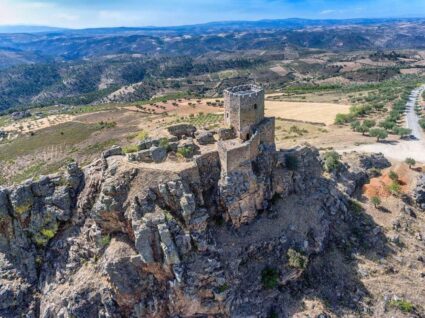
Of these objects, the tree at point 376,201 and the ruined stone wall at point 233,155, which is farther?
the tree at point 376,201

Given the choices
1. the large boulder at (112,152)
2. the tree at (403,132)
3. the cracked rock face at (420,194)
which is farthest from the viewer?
the tree at (403,132)

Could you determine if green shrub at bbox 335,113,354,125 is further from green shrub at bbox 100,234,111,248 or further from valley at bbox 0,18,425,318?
green shrub at bbox 100,234,111,248

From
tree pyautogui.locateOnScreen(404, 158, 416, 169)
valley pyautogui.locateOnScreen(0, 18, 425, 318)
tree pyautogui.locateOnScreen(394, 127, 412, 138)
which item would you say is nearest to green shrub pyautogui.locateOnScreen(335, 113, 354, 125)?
tree pyautogui.locateOnScreen(394, 127, 412, 138)

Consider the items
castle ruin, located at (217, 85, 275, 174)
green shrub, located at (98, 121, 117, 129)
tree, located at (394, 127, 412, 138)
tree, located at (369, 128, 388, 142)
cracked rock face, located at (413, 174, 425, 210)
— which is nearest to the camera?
castle ruin, located at (217, 85, 275, 174)

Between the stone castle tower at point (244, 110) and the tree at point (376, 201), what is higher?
the stone castle tower at point (244, 110)

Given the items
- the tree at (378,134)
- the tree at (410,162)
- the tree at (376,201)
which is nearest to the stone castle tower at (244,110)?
the tree at (376,201)

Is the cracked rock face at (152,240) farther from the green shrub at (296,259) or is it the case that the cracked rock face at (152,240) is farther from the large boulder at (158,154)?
the large boulder at (158,154)
